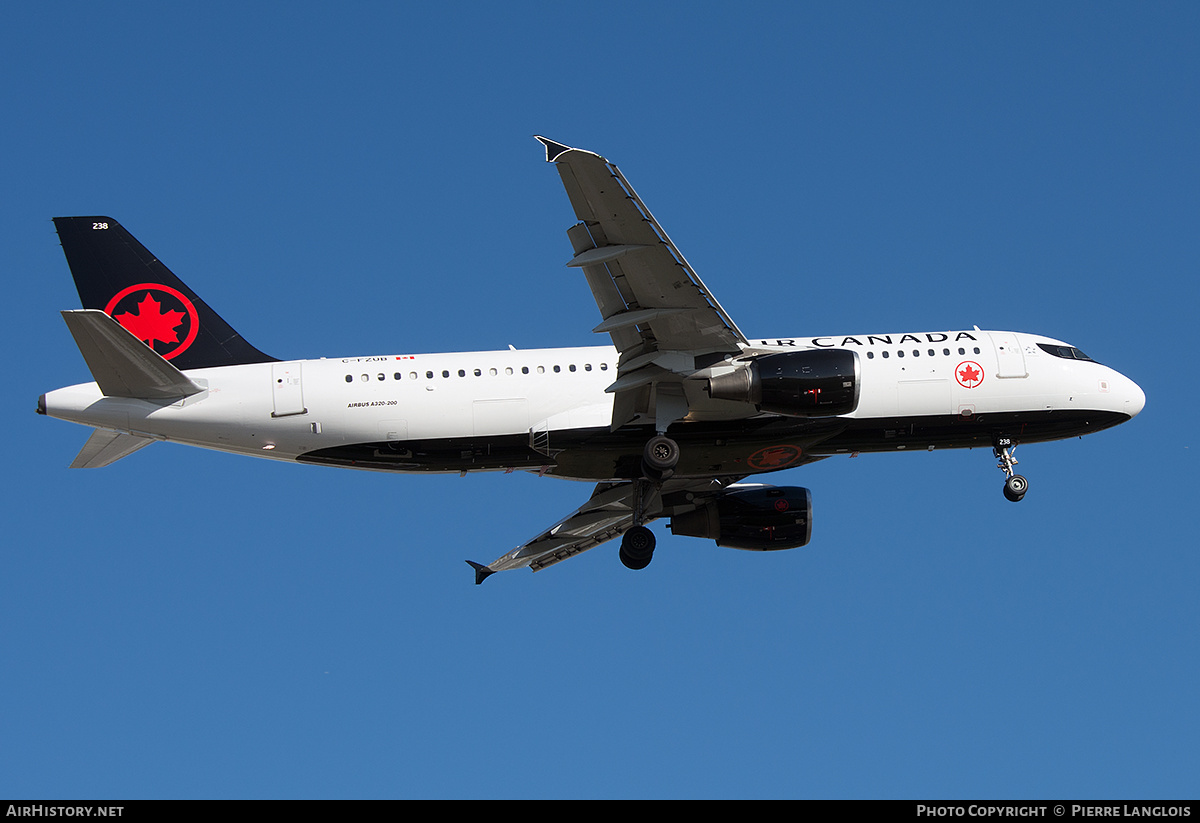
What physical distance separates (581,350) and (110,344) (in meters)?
11.6

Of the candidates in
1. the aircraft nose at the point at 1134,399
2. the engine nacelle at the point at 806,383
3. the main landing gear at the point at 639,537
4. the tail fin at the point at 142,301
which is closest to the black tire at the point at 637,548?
the main landing gear at the point at 639,537

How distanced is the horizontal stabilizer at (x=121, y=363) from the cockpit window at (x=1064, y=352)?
22915mm

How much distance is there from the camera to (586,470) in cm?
3222

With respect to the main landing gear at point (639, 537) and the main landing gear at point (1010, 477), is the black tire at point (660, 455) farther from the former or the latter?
the main landing gear at point (1010, 477)

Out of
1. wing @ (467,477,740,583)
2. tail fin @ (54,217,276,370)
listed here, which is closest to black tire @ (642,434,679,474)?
wing @ (467,477,740,583)

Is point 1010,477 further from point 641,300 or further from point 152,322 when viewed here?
point 152,322

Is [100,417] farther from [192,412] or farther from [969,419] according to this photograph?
[969,419]

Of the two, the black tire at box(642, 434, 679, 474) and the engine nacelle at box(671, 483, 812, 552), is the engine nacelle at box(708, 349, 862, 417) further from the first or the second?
the engine nacelle at box(671, 483, 812, 552)

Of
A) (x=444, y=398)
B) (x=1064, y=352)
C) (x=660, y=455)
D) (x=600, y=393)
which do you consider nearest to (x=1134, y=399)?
(x=1064, y=352)

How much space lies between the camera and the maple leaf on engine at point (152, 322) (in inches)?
1249

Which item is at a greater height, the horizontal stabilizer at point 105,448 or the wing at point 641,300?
A: the wing at point 641,300
